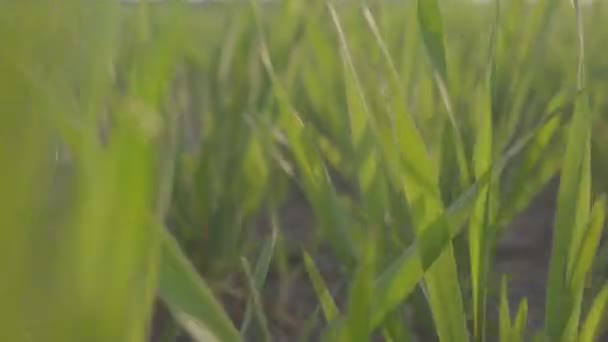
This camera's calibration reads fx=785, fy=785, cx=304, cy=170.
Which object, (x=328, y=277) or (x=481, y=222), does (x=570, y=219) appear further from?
(x=328, y=277)

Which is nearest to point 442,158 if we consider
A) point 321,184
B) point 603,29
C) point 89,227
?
point 321,184

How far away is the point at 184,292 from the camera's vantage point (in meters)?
0.23

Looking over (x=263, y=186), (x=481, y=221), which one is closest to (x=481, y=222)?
(x=481, y=221)

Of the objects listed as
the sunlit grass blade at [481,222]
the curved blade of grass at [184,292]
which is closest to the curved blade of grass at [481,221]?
the sunlit grass blade at [481,222]

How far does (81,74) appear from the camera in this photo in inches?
7.7

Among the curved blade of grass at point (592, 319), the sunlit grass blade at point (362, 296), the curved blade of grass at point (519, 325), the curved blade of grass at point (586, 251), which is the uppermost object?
the sunlit grass blade at point (362, 296)

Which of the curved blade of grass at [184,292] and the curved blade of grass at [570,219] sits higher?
the curved blade of grass at [184,292]

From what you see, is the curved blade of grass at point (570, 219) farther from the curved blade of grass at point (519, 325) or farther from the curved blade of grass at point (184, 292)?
the curved blade of grass at point (184, 292)

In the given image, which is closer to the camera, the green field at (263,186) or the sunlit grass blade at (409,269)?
the green field at (263,186)

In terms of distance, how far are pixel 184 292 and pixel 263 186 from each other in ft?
1.16

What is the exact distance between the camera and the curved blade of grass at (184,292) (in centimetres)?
22

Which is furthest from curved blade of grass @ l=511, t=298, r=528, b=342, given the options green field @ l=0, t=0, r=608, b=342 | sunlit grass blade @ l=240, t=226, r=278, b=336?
sunlit grass blade @ l=240, t=226, r=278, b=336

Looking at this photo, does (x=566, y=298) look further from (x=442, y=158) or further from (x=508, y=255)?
(x=508, y=255)

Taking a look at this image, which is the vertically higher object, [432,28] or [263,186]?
[432,28]
